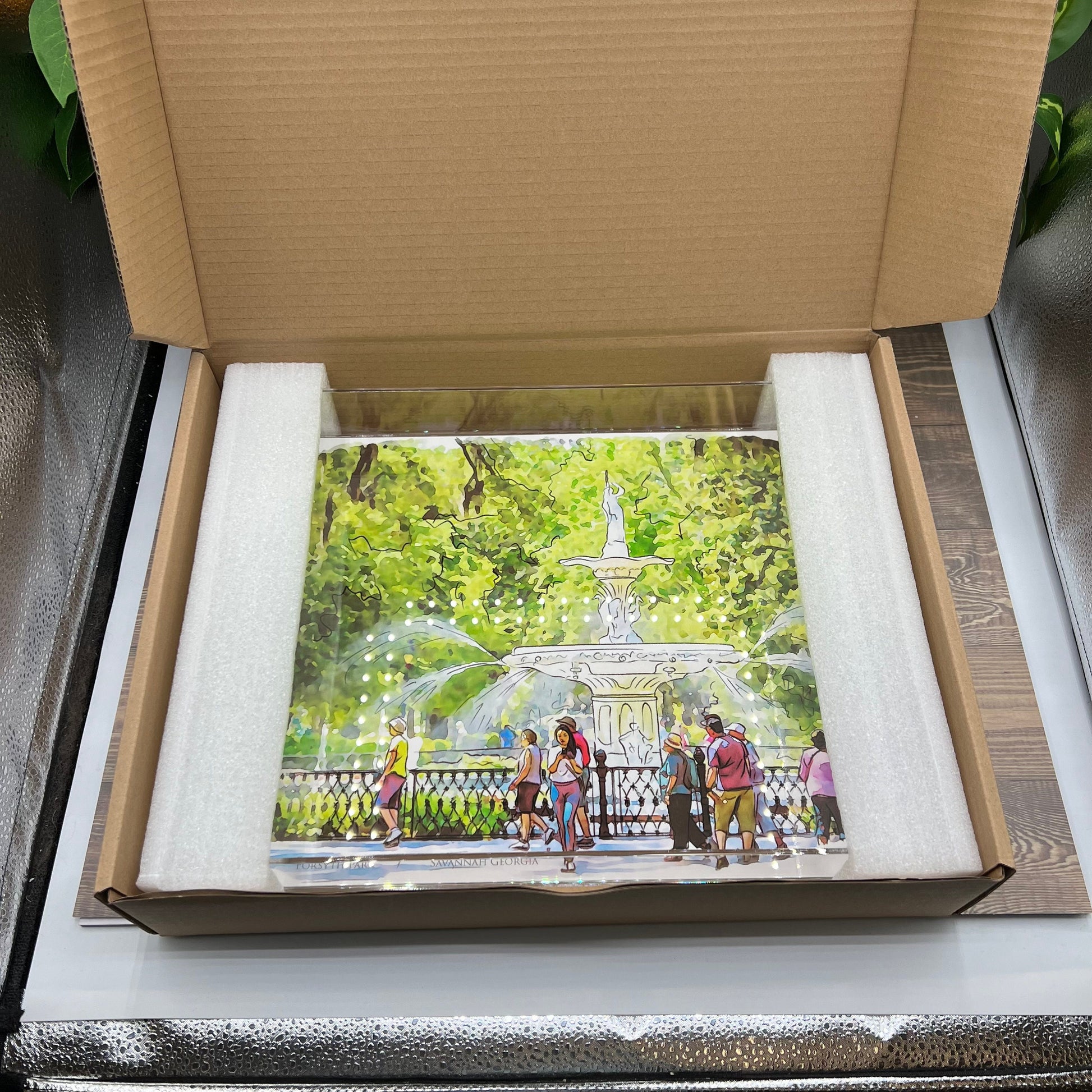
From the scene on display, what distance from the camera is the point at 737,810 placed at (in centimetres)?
95

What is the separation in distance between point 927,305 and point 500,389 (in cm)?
53

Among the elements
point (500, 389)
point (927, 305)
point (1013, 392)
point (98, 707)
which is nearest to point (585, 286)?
point (500, 389)

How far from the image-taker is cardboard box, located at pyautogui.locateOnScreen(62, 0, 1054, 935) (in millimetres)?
959

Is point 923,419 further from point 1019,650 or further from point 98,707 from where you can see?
point 98,707

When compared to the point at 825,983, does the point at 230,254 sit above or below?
above

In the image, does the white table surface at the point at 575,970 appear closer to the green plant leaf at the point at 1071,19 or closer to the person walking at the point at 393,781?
the person walking at the point at 393,781

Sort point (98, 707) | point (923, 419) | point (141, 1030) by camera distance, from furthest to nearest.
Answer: point (923, 419), point (98, 707), point (141, 1030)

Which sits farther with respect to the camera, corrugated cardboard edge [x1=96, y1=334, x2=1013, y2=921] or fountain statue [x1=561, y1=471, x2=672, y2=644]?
fountain statue [x1=561, y1=471, x2=672, y2=644]

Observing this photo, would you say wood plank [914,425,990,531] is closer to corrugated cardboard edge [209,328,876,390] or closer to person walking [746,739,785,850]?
corrugated cardboard edge [209,328,876,390]

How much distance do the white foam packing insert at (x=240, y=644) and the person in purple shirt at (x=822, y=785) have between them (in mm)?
555

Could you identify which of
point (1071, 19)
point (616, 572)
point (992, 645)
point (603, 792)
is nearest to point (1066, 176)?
point (1071, 19)

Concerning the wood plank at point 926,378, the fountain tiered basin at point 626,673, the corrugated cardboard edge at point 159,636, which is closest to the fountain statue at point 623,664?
the fountain tiered basin at point 626,673

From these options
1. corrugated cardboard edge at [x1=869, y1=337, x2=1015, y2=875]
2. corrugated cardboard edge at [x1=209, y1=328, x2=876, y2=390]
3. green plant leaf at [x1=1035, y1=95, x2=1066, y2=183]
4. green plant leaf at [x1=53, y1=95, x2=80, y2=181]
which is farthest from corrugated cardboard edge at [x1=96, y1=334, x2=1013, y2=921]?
green plant leaf at [x1=1035, y1=95, x2=1066, y2=183]

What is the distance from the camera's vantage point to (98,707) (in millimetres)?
1112
